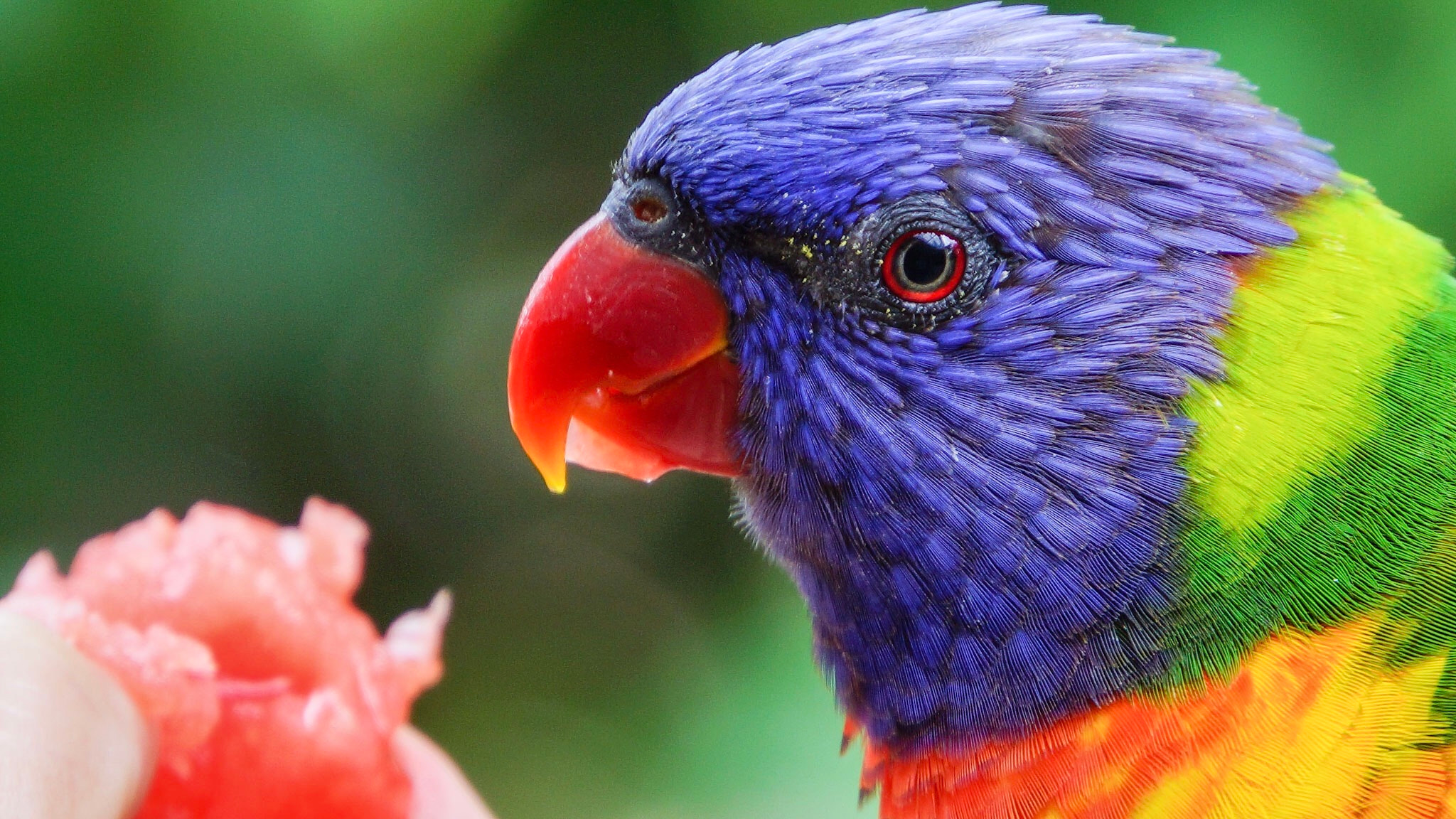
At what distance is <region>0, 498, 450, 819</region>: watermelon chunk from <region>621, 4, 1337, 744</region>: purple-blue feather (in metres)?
0.43

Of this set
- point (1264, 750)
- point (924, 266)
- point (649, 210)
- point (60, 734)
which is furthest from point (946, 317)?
point (60, 734)

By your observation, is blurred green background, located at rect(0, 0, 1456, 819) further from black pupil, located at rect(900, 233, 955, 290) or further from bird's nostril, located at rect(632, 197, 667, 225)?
black pupil, located at rect(900, 233, 955, 290)

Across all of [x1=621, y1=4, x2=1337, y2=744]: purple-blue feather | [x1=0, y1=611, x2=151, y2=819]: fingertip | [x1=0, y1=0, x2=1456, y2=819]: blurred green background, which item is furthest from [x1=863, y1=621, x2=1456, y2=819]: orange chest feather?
[x1=0, y1=0, x2=1456, y2=819]: blurred green background

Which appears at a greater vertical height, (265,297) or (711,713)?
(265,297)

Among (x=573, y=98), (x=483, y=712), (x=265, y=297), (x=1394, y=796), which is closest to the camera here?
(x=1394, y=796)

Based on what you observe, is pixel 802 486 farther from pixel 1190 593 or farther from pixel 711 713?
pixel 711 713

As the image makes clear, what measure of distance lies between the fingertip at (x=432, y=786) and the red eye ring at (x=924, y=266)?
633 millimetres

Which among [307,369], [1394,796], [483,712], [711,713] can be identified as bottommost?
[483,712]

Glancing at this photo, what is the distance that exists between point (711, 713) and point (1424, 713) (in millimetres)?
1370

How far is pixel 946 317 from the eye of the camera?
82 centimetres

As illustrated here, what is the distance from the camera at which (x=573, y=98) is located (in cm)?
196

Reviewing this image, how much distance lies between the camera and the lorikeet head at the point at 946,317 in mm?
801

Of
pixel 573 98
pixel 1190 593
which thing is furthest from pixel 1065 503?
pixel 573 98

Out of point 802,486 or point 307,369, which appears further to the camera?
point 307,369
